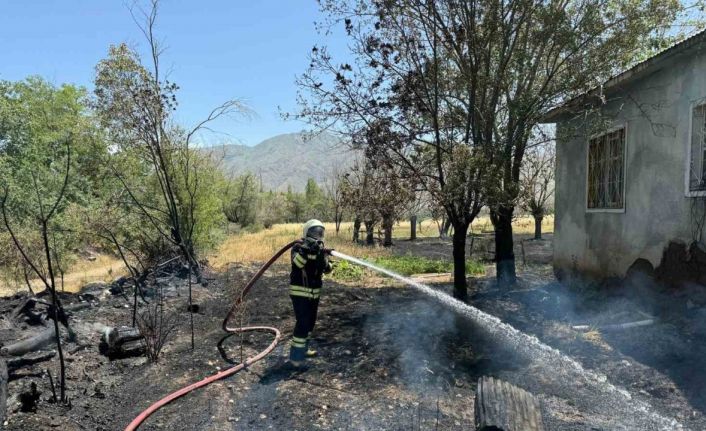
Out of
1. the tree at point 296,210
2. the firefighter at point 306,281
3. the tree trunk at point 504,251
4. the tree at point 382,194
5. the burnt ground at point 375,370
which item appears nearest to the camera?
the burnt ground at point 375,370

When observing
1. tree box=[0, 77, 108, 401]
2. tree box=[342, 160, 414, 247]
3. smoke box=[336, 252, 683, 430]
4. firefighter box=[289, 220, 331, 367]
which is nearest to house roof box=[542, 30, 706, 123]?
tree box=[342, 160, 414, 247]

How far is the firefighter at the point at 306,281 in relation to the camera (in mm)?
5277

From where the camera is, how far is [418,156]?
853 centimetres

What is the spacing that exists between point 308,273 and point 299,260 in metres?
0.25

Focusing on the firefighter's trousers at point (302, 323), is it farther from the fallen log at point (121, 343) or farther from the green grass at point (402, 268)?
the green grass at point (402, 268)

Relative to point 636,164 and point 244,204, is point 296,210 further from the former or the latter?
point 636,164

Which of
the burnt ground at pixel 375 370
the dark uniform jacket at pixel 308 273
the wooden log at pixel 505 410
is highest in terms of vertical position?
the dark uniform jacket at pixel 308 273

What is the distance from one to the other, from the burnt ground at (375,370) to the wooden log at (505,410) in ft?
4.55

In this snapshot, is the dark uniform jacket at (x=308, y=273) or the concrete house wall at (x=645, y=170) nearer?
the dark uniform jacket at (x=308, y=273)

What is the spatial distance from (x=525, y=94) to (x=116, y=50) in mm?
8775

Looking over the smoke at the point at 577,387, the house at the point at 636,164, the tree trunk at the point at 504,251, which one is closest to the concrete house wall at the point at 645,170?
the house at the point at 636,164

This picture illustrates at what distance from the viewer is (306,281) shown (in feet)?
17.7

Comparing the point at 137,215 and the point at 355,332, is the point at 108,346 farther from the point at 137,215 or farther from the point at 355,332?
the point at 137,215

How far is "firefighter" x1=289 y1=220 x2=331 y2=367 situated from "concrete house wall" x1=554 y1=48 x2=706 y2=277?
4961 mm
